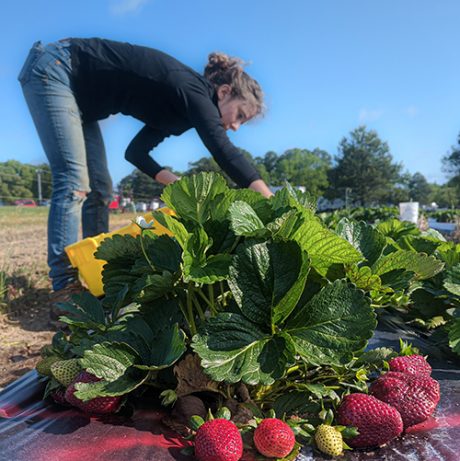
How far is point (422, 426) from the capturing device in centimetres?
96

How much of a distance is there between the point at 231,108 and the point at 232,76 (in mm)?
218

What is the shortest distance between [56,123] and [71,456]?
7.79ft

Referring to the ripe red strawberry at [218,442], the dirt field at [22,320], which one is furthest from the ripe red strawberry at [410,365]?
the dirt field at [22,320]

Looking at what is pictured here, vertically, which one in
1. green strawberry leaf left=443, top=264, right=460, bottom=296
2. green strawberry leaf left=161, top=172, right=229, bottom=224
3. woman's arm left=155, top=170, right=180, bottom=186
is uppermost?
woman's arm left=155, top=170, right=180, bottom=186

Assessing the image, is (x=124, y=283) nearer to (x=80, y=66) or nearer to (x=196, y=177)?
(x=196, y=177)

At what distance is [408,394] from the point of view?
938mm

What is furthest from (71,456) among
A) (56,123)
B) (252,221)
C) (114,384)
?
(56,123)

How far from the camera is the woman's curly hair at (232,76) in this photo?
309cm

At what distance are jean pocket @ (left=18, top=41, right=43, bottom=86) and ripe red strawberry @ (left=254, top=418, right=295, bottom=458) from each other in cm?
275

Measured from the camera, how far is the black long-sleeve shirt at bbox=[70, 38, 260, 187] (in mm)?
2793

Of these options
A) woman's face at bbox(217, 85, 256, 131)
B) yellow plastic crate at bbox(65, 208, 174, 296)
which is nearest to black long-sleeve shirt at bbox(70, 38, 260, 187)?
woman's face at bbox(217, 85, 256, 131)

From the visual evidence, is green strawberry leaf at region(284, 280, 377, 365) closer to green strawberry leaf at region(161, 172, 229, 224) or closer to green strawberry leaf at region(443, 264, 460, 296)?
green strawberry leaf at region(161, 172, 229, 224)

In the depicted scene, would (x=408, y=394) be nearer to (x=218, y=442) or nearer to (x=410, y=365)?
(x=410, y=365)

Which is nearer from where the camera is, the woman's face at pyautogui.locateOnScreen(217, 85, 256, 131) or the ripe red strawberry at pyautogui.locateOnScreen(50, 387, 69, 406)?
the ripe red strawberry at pyautogui.locateOnScreen(50, 387, 69, 406)
